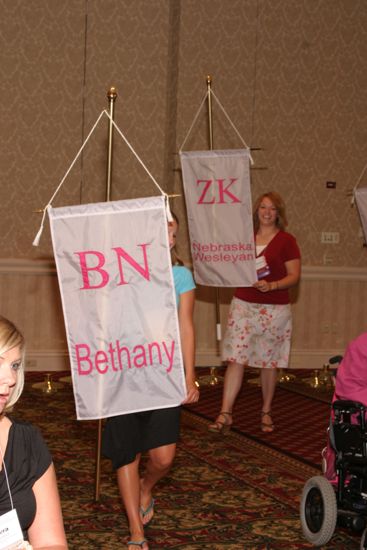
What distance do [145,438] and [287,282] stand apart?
2.72m

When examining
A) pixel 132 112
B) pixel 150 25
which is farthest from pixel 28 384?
pixel 150 25

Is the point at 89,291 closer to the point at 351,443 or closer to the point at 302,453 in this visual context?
the point at 351,443

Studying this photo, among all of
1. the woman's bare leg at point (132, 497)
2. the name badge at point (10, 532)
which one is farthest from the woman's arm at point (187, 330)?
the name badge at point (10, 532)

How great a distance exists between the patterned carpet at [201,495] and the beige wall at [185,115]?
8.59 ft

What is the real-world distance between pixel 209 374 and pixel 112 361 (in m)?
4.82

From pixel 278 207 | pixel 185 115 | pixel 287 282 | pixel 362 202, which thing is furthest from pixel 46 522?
pixel 185 115

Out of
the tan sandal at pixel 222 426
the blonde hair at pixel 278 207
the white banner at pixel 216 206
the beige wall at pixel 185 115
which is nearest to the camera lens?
the tan sandal at pixel 222 426

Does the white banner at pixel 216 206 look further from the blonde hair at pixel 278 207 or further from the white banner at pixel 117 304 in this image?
the white banner at pixel 117 304

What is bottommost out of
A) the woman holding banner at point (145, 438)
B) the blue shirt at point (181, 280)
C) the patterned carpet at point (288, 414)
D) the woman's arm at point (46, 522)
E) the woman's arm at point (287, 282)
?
the patterned carpet at point (288, 414)

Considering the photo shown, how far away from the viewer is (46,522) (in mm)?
2426

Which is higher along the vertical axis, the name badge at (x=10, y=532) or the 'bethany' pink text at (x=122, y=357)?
the 'bethany' pink text at (x=122, y=357)

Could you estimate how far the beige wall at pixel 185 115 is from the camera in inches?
352

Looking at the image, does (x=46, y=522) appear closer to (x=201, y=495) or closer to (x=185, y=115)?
(x=201, y=495)

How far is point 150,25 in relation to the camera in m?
9.23
